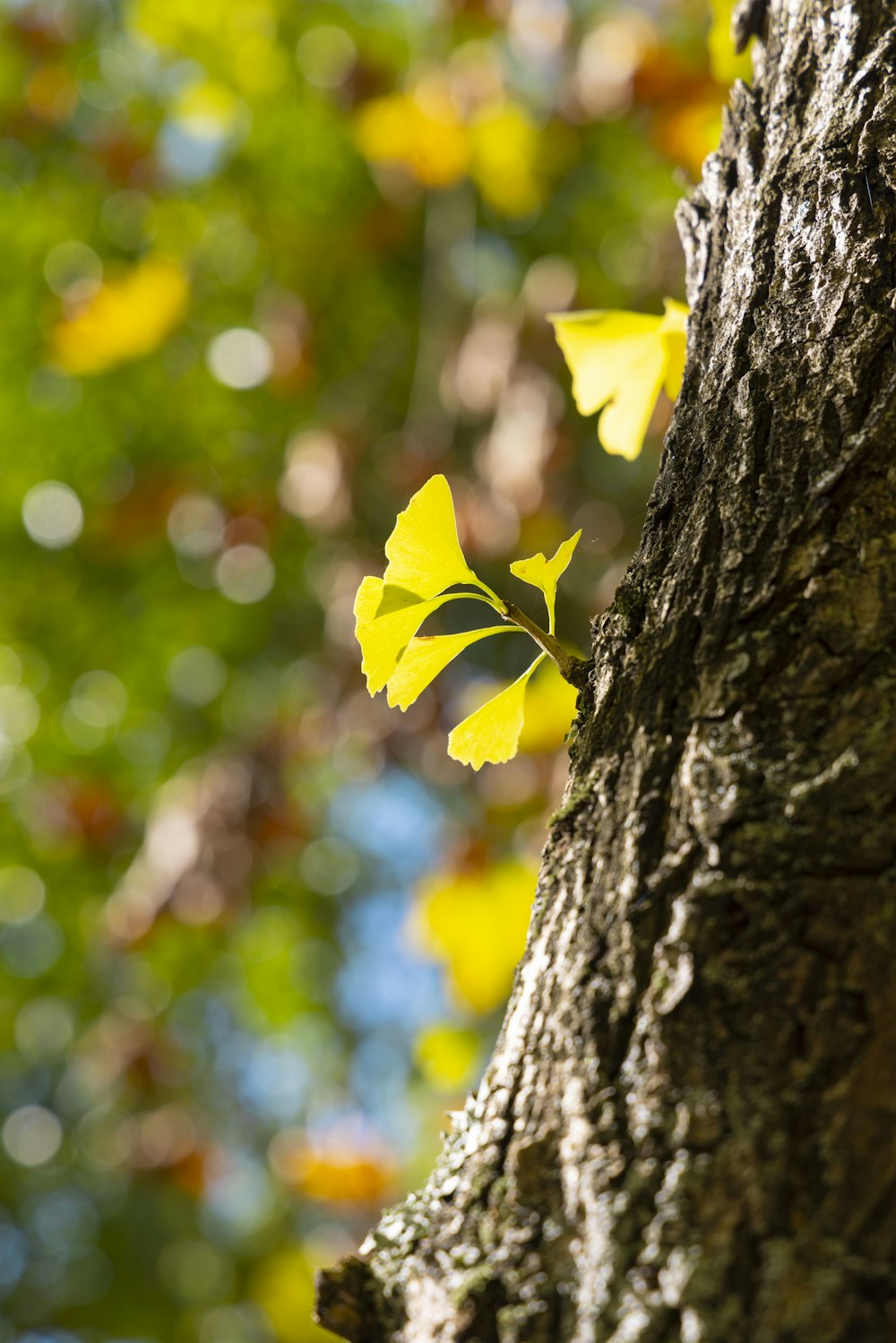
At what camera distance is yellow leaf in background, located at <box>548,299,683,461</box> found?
2.18ft

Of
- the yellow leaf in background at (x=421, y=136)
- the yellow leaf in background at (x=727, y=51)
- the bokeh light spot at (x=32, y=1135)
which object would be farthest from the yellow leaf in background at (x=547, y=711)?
the bokeh light spot at (x=32, y=1135)

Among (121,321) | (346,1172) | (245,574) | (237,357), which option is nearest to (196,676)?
(245,574)

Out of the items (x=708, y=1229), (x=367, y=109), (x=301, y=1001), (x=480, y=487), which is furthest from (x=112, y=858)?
(x=708, y=1229)

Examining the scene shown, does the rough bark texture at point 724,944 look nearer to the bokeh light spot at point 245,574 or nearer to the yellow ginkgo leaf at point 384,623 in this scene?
the yellow ginkgo leaf at point 384,623

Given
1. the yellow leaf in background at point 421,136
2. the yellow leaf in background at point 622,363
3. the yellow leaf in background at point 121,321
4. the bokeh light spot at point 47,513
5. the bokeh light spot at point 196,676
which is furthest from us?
the bokeh light spot at point 196,676

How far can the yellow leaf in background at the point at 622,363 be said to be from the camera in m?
0.66

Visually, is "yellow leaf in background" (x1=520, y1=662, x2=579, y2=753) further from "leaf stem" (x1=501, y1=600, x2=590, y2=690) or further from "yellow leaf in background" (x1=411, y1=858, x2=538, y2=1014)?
"leaf stem" (x1=501, y1=600, x2=590, y2=690)

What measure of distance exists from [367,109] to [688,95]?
93cm

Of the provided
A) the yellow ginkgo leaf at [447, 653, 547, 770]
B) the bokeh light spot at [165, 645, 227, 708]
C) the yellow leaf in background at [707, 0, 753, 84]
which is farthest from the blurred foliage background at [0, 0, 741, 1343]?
the yellow ginkgo leaf at [447, 653, 547, 770]

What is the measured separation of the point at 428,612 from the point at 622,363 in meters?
0.25

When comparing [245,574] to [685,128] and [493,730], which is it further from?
[493,730]

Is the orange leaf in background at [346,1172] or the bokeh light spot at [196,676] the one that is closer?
the orange leaf in background at [346,1172]

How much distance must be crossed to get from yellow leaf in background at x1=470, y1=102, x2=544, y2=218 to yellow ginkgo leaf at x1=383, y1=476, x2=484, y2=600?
7.96ft

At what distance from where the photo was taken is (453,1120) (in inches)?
16.2
